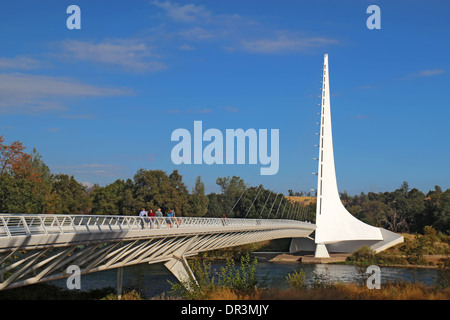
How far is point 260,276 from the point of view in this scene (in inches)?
1545

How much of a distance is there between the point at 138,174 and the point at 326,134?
24.0 meters

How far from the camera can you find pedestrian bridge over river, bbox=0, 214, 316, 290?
565 inches

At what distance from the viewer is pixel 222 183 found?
11369 centimetres

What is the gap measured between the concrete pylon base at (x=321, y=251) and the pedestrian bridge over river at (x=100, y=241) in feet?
19.4

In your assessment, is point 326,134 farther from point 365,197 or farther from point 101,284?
point 365,197

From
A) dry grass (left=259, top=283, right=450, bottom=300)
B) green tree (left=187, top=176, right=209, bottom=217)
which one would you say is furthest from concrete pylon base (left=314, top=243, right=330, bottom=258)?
dry grass (left=259, top=283, right=450, bottom=300)

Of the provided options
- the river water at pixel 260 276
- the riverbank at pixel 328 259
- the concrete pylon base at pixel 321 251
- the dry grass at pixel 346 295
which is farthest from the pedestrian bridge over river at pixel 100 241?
the concrete pylon base at pixel 321 251

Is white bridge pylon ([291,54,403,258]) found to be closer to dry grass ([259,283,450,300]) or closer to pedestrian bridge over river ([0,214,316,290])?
pedestrian bridge over river ([0,214,316,290])

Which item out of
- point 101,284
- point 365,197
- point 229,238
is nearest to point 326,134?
point 229,238

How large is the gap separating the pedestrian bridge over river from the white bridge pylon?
5.69m

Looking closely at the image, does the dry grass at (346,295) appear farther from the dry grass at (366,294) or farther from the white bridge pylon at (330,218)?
the white bridge pylon at (330,218)

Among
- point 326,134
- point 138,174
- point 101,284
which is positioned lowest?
point 101,284

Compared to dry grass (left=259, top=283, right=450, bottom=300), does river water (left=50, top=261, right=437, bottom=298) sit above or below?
below

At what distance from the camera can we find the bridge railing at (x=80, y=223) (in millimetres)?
14586
